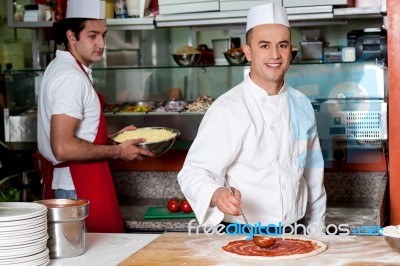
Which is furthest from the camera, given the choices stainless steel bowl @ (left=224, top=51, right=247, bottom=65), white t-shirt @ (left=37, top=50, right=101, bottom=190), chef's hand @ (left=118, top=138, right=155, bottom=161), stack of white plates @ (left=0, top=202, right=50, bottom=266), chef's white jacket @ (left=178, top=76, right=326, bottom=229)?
stainless steel bowl @ (left=224, top=51, right=247, bottom=65)

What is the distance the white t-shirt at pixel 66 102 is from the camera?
387cm

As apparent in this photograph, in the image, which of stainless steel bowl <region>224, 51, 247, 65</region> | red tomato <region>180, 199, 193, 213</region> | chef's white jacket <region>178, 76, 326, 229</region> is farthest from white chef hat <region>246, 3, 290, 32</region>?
red tomato <region>180, 199, 193, 213</region>

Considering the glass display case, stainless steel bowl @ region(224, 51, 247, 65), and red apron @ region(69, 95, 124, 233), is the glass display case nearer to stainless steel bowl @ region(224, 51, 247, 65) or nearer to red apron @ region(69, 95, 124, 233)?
stainless steel bowl @ region(224, 51, 247, 65)

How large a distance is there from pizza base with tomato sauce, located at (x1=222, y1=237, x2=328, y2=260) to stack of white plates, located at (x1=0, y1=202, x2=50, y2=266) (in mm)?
646

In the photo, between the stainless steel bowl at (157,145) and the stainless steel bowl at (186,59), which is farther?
the stainless steel bowl at (186,59)

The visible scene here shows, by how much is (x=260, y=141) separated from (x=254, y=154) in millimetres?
71

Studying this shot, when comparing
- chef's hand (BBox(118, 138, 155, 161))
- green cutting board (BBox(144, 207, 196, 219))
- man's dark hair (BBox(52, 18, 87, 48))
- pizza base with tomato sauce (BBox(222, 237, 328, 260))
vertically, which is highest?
man's dark hair (BBox(52, 18, 87, 48))

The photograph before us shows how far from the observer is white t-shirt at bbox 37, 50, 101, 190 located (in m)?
3.87

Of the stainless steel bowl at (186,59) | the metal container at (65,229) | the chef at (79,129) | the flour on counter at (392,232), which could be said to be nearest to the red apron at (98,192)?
the chef at (79,129)

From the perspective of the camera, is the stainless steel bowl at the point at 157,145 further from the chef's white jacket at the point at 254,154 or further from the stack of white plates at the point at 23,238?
the stack of white plates at the point at 23,238

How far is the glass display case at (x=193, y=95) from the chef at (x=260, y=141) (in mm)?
829

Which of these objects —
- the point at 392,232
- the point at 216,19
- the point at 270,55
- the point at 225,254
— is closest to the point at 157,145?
the point at 216,19

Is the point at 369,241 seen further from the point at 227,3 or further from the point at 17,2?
the point at 17,2

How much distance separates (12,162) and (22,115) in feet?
3.63
